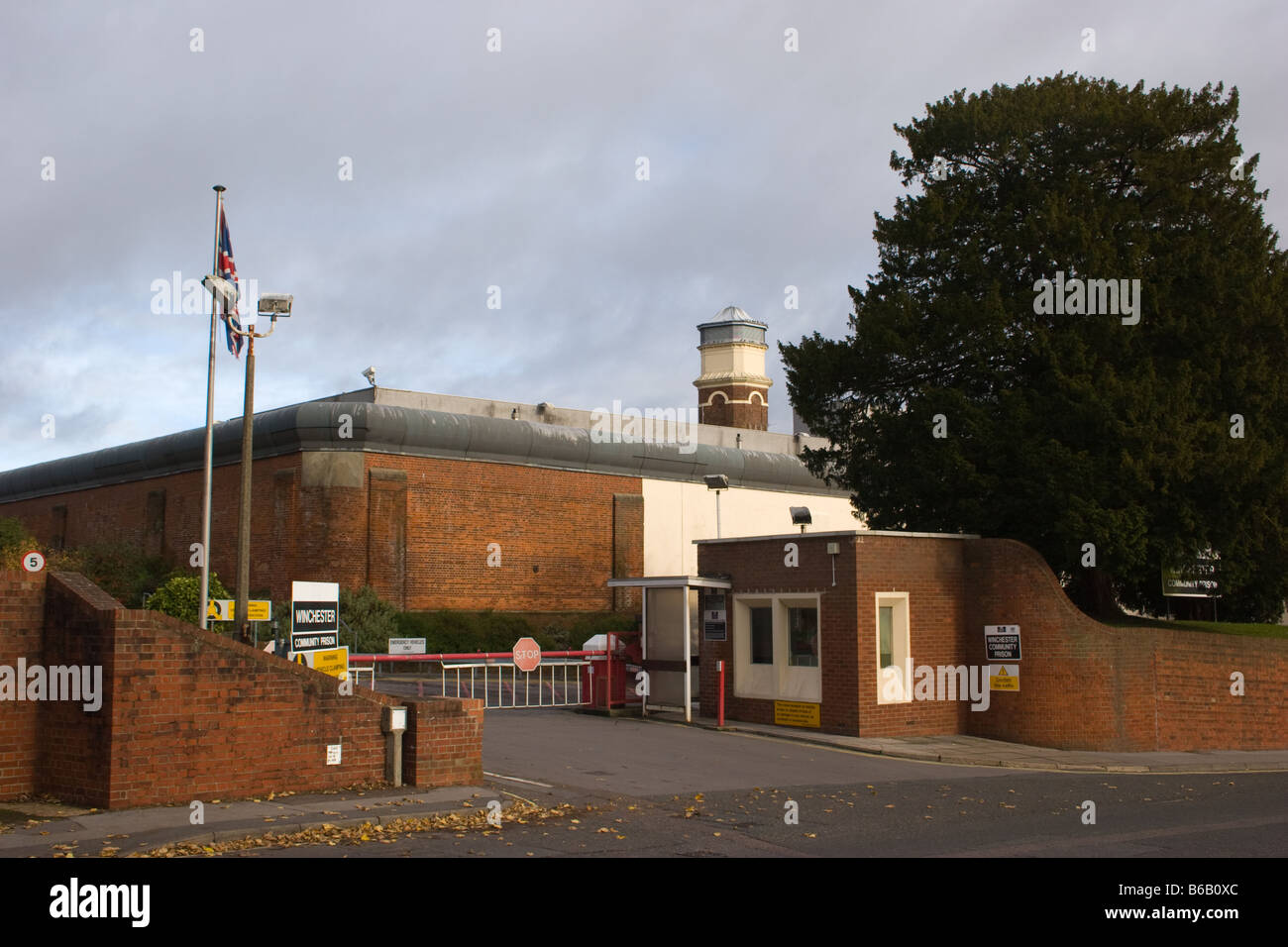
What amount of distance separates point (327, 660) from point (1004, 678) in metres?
12.1

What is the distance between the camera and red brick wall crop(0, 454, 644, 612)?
123 feet

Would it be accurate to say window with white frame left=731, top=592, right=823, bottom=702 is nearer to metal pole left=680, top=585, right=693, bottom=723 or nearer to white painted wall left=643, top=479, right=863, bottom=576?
metal pole left=680, top=585, right=693, bottom=723

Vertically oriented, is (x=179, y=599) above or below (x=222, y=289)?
below

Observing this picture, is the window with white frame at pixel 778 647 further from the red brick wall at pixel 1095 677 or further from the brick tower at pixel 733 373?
the brick tower at pixel 733 373

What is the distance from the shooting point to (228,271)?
23.7 metres

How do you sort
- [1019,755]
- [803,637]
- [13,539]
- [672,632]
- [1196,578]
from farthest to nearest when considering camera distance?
[13,539]
[1196,578]
[672,632]
[803,637]
[1019,755]

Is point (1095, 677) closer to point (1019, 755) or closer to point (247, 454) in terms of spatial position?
point (1019, 755)

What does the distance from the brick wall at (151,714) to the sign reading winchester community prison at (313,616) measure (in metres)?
3.91

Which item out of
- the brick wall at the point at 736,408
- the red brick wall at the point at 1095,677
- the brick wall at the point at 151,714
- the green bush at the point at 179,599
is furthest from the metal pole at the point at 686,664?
the brick wall at the point at 736,408

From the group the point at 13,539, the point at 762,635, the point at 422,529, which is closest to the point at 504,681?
the point at 422,529

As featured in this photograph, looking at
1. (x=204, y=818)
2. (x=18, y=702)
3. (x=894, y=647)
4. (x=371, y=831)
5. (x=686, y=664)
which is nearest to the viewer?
(x=371, y=831)

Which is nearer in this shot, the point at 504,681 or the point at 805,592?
the point at 805,592

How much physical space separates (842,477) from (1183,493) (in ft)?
24.9

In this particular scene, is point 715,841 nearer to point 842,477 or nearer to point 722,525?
point 842,477
